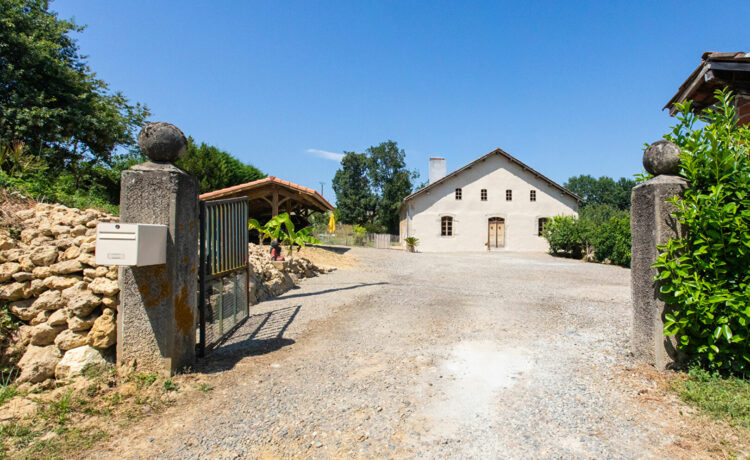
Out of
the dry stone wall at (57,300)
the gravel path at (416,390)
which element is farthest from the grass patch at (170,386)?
the dry stone wall at (57,300)

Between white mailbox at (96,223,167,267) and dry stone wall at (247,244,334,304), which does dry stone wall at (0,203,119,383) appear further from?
dry stone wall at (247,244,334,304)

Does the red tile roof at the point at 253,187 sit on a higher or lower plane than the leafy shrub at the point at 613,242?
higher

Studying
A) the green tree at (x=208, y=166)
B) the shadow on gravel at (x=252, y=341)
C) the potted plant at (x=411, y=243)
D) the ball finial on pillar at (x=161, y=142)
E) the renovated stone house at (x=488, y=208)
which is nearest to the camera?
the ball finial on pillar at (x=161, y=142)

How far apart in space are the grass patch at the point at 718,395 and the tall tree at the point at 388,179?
4279 centimetres

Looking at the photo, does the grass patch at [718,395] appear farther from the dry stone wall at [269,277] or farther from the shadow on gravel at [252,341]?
the dry stone wall at [269,277]

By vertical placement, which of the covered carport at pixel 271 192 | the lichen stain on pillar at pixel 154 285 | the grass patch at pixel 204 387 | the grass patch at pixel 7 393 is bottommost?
the grass patch at pixel 204 387

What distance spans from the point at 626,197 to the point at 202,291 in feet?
277

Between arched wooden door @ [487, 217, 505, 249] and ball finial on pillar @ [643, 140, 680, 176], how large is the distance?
71.0 ft

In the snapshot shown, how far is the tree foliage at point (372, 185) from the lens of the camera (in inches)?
1855

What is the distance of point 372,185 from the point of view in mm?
49875

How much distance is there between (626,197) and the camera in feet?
236

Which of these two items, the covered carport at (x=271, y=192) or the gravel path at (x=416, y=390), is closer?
the gravel path at (x=416, y=390)

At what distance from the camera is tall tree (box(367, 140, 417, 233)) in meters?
46.7

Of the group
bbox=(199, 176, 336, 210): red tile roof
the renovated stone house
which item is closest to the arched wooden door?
the renovated stone house
